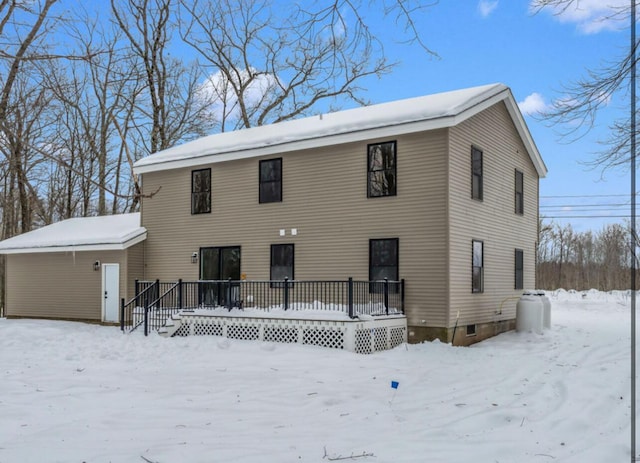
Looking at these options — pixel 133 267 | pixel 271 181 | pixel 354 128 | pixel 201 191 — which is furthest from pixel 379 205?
pixel 133 267

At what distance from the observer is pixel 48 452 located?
18.9 ft


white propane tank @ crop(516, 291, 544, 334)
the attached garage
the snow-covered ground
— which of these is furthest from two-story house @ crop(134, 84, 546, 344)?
the snow-covered ground

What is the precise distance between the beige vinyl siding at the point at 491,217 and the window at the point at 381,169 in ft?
4.85

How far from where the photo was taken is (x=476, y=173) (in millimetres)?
15203

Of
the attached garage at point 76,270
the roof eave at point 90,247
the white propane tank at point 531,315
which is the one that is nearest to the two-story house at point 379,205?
the roof eave at point 90,247

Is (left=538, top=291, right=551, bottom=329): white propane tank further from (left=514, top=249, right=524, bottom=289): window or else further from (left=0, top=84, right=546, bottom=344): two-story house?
(left=514, top=249, right=524, bottom=289): window

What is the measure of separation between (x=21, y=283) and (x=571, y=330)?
1829 centimetres

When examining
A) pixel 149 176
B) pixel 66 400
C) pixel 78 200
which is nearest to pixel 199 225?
pixel 149 176

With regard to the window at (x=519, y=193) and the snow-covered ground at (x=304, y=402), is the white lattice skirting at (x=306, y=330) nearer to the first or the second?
the snow-covered ground at (x=304, y=402)

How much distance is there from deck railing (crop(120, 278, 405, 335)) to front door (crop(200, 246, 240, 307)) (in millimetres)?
29

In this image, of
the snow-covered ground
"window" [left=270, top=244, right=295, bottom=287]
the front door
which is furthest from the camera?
the front door

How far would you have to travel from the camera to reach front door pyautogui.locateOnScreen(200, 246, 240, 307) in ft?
54.9

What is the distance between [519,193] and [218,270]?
9.53 meters

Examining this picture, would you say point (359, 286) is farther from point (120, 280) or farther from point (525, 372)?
point (120, 280)
